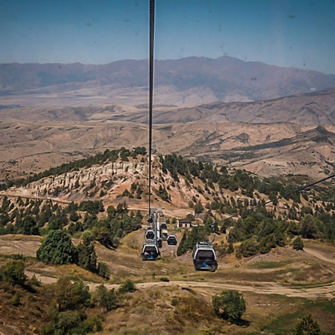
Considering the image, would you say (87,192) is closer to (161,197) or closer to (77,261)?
(161,197)

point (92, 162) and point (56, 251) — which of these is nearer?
point (56, 251)

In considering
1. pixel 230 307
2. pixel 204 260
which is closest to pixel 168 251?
pixel 230 307

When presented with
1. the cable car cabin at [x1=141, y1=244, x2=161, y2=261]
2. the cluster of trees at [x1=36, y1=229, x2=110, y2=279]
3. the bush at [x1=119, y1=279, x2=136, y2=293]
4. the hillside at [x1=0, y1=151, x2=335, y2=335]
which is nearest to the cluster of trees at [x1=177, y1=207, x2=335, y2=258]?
the hillside at [x1=0, y1=151, x2=335, y2=335]

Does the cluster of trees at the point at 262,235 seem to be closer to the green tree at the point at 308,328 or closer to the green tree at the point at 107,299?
the green tree at the point at 107,299

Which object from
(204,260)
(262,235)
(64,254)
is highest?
(204,260)

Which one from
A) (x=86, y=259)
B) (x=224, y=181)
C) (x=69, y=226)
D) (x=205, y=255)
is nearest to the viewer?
(x=205, y=255)

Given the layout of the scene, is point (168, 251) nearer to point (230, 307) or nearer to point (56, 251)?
point (56, 251)

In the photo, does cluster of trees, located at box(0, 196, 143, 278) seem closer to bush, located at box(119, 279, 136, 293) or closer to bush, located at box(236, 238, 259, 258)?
bush, located at box(119, 279, 136, 293)

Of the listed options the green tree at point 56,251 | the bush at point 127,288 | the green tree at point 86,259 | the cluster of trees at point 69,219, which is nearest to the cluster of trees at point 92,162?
the cluster of trees at point 69,219

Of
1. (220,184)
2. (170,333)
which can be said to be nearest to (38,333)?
(170,333)
